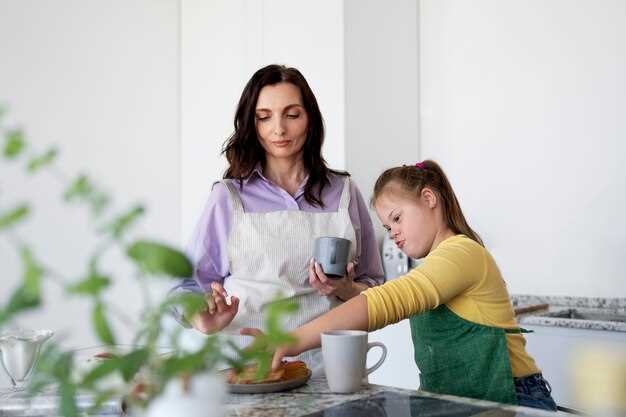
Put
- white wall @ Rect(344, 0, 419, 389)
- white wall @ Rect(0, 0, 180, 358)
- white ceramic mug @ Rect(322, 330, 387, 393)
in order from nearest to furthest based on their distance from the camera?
white ceramic mug @ Rect(322, 330, 387, 393) < white wall @ Rect(344, 0, 419, 389) < white wall @ Rect(0, 0, 180, 358)

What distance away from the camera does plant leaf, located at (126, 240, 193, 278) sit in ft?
1.44

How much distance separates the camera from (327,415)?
987 millimetres

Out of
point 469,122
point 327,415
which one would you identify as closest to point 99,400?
point 327,415

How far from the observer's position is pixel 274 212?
5.60 ft

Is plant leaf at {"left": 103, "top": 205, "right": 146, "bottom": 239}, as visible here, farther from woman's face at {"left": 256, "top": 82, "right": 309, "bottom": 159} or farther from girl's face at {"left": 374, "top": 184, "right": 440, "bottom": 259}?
woman's face at {"left": 256, "top": 82, "right": 309, "bottom": 159}

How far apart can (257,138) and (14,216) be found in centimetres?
130

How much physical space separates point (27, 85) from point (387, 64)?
1.77 m

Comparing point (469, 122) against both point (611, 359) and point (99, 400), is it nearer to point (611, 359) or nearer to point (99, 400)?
point (611, 359)

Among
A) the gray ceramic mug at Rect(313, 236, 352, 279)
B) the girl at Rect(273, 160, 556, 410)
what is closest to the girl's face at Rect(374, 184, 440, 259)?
the girl at Rect(273, 160, 556, 410)

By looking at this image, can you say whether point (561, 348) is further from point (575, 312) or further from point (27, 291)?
point (27, 291)

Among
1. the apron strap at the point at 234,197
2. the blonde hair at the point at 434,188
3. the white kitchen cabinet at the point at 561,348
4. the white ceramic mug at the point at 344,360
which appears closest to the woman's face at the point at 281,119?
the apron strap at the point at 234,197

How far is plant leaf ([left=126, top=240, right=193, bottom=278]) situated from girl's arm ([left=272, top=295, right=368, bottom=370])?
2.56ft

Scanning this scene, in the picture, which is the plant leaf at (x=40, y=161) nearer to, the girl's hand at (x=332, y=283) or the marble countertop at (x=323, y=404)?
the marble countertop at (x=323, y=404)

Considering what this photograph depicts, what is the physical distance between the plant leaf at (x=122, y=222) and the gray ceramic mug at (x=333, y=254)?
1.02 m
